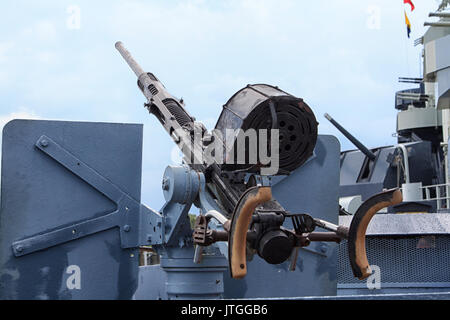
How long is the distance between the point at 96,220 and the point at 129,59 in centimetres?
241

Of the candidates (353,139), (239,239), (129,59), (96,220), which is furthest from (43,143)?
(353,139)

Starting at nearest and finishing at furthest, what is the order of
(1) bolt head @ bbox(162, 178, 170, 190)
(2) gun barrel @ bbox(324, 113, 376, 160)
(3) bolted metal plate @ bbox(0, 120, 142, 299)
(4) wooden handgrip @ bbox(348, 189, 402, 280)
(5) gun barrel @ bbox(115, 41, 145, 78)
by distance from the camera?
(4) wooden handgrip @ bbox(348, 189, 402, 280) → (1) bolt head @ bbox(162, 178, 170, 190) → (3) bolted metal plate @ bbox(0, 120, 142, 299) → (5) gun barrel @ bbox(115, 41, 145, 78) → (2) gun barrel @ bbox(324, 113, 376, 160)

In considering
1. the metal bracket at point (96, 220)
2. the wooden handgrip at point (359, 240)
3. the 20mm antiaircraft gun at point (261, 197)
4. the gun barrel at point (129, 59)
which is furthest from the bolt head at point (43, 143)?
the wooden handgrip at point (359, 240)

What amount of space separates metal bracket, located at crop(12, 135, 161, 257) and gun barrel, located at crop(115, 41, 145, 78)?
160 centimetres

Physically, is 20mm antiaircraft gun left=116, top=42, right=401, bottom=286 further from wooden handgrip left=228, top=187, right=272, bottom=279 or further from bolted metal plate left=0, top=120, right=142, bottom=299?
bolted metal plate left=0, top=120, right=142, bottom=299

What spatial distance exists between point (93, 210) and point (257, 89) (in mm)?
2360

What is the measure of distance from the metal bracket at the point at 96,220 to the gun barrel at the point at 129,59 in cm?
160

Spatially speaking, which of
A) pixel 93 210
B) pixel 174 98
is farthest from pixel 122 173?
pixel 174 98

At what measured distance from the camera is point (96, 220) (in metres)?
6.49

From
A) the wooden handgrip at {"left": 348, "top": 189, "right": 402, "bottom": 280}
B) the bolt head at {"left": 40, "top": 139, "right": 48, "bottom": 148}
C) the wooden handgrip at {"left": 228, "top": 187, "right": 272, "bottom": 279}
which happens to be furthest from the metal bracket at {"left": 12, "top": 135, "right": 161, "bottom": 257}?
the wooden handgrip at {"left": 348, "top": 189, "right": 402, "bottom": 280}

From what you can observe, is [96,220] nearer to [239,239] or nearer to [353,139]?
[239,239]

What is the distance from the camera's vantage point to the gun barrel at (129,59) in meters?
7.74

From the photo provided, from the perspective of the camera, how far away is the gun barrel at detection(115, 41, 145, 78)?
774cm
